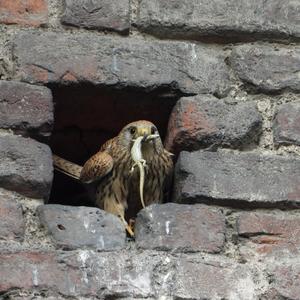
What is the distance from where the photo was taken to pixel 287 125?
3.00 meters

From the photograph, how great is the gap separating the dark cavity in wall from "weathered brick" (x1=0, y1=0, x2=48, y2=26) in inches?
7.1

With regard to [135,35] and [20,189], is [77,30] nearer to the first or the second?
[135,35]

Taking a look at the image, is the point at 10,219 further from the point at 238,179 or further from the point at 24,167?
the point at 238,179

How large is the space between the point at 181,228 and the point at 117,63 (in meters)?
0.45

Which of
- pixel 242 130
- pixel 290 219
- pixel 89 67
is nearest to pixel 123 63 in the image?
pixel 89 67

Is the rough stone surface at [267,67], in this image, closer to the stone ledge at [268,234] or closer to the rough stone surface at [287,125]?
the rough stone surface at [287,125]

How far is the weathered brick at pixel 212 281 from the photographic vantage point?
271cm

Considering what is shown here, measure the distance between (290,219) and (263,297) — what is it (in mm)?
211

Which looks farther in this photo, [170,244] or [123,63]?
[123,63]

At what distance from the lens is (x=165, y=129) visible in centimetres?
322

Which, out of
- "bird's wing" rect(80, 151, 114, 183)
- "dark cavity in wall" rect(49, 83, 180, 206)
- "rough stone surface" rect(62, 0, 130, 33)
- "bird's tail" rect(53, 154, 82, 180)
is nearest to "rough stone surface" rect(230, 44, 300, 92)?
"dark cavity in wall" rect(49, 83, 180, 206)

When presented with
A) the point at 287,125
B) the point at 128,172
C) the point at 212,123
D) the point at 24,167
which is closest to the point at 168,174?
the point at 128,172

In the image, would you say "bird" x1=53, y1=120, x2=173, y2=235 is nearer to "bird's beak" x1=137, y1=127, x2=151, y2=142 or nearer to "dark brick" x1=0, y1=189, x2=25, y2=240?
"bird's beak" x1=137, y1=127, x2=151, y2=142

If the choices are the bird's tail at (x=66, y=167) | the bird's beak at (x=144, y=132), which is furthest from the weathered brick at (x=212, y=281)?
the bird's tail at (x=66, y=167)
